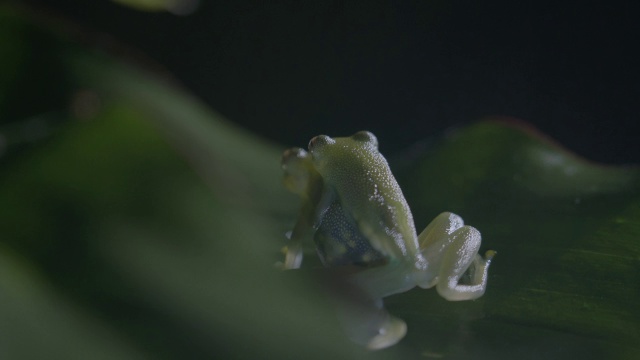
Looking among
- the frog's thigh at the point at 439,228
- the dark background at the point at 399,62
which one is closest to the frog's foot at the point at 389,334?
the frog's thigh at the point at 439,228

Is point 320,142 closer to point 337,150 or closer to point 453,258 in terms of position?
point 337,150

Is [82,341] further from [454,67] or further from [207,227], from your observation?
[454,67]

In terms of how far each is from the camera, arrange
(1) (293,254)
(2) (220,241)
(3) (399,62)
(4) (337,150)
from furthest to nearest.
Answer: (3) (399,62) < (4) (337,150) < (1) (293,254) < (2) (220,241)

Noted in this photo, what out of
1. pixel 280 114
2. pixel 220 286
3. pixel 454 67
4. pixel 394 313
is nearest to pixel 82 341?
pixel 220 286

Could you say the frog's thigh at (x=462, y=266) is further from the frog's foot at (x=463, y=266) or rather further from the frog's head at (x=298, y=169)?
the frog's head at (x=298, y=169)

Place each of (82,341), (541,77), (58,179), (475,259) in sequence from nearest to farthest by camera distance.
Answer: (82,341) → (58,179) → (475,259) → (541,77)

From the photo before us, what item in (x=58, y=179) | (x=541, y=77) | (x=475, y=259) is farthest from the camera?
(x=541, y=77)

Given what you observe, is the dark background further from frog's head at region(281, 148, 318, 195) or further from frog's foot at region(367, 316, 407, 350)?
frog's foot at region(367, 316, 407, 350)

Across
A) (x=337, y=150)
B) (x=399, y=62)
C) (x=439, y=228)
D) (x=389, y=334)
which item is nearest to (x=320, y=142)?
(x=337, y=150)

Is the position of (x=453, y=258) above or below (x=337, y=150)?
below
